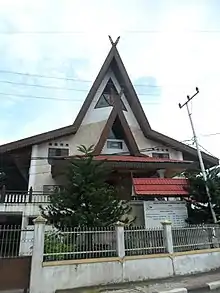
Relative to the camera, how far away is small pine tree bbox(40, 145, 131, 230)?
8719 mm

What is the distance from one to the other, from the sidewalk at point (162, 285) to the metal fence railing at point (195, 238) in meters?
1.12

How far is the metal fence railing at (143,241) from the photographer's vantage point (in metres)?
8.31

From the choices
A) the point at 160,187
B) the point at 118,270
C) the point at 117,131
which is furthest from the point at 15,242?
the point at 117,131

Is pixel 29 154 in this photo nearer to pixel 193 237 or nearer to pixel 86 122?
pixel 86 122

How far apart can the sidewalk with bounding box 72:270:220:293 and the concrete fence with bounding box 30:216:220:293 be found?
275 millimetres

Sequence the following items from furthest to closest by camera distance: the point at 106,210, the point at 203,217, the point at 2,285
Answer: the point at 203,217 < the point at 106,210 < the point at 2,285

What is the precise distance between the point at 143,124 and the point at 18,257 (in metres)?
13.6

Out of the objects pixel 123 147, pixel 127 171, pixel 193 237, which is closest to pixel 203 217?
pixel 193 237

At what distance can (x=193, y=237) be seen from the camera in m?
9.51

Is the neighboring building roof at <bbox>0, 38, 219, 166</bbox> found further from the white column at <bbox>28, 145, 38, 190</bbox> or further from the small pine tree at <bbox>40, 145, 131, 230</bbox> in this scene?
the small pine tree at <bbox>40, 145, 131, 230</bbox>

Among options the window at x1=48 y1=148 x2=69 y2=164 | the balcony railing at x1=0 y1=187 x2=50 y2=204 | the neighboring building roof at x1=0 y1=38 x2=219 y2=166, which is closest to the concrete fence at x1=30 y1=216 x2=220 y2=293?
the balcony railing at x1=0 y1=187 x2=50 y2=204

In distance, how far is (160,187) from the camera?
12.8 meters

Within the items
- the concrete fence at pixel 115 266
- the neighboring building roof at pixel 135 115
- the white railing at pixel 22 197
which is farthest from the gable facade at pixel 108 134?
the concrete fence at pixel 115 266

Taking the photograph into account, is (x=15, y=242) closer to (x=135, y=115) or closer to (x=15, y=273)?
(x=15, y=273)
